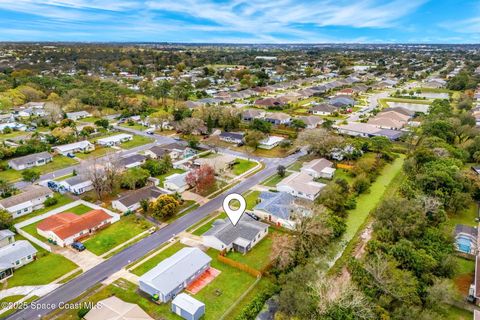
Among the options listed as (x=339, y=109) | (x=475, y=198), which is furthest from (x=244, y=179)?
(x=339, y=109)

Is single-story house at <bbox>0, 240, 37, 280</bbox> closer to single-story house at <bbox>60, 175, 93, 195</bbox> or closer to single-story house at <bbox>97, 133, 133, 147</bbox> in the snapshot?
single-story house at <bbox>60, 175, 93, 195</bbox>

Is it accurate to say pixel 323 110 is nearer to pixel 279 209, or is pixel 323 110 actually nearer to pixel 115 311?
pixel 279 209

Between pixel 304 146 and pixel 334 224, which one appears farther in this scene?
pixel 304 146

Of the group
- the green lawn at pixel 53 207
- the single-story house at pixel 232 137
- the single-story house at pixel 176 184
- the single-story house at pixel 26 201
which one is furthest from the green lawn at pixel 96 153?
the single-story house at pixel 232 137

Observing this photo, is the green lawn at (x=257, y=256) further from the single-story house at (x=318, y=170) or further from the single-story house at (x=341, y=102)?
the single-story house at (x=341, y=102)

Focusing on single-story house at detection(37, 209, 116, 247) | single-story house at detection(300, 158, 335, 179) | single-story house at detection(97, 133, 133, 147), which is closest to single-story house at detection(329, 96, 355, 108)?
single-story house at detection(300, 158, 335, 179)

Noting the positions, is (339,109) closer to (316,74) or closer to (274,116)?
(274,116)
